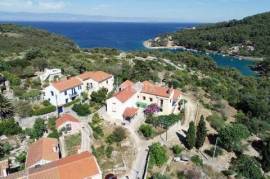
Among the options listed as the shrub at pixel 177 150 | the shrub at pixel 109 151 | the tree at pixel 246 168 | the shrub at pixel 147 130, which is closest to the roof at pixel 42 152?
the shrub at pixel 109 151

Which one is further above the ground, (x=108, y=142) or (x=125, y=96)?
(x=125, y=96)

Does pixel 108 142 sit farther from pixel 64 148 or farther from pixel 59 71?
pixel 59 71

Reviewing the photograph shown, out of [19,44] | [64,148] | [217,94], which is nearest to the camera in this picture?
[64,148]

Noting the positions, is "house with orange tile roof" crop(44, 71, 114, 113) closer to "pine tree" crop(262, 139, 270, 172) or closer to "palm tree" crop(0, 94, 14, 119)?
"palm tree" crop(0, 94, 14, 119)

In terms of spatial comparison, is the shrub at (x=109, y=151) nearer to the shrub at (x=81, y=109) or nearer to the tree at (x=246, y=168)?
the shrub at (x=81, y=109)

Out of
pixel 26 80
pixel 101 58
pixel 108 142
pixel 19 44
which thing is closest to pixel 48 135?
pixel 108 142

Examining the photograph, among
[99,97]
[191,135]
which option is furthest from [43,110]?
[191,135]

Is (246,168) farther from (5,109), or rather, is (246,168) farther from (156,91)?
(5,109)
